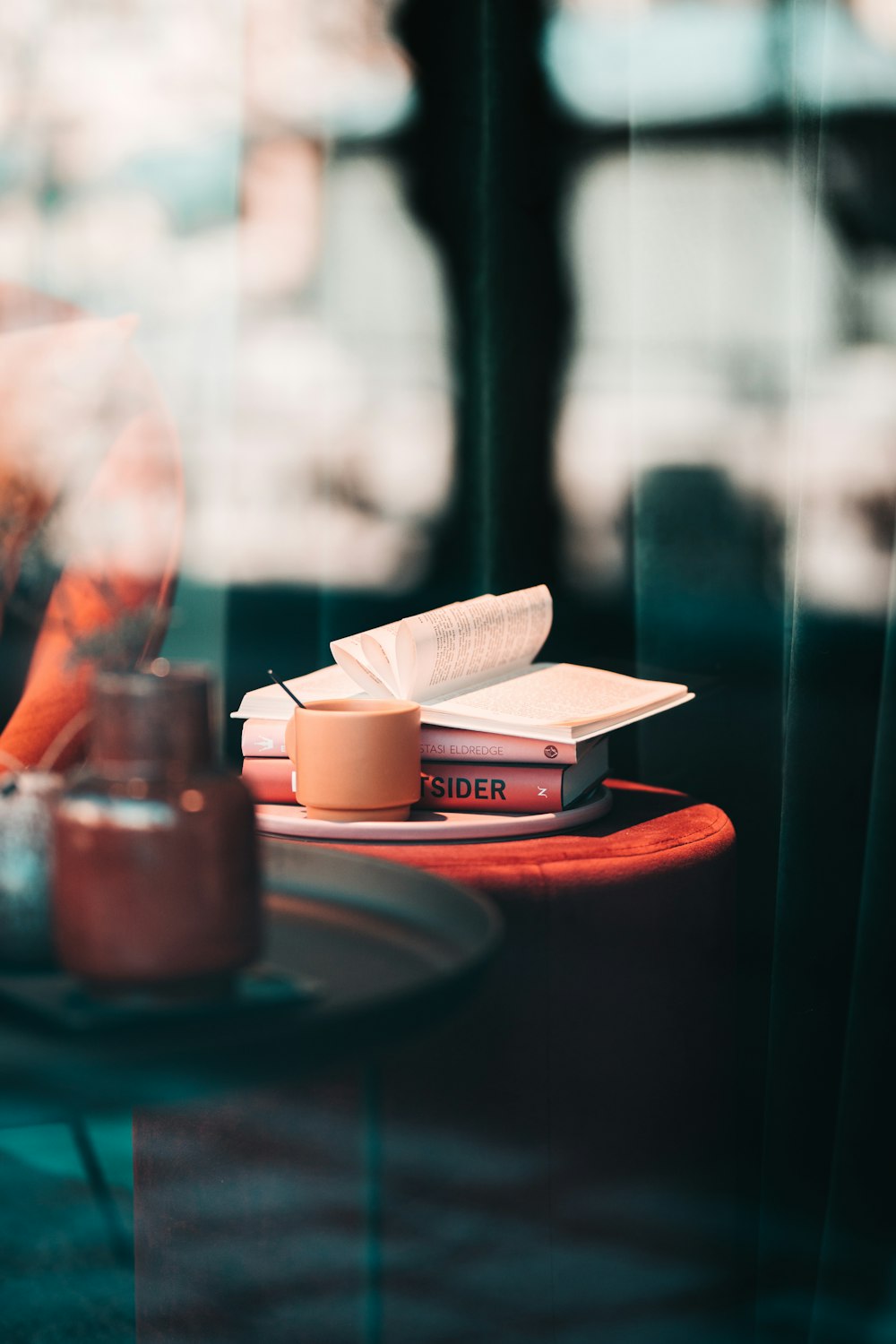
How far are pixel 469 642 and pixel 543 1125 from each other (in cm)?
36

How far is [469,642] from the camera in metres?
1.06

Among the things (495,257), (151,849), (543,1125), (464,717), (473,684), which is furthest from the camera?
(495,257)

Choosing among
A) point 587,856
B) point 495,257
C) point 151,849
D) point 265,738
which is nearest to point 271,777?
point 265,738

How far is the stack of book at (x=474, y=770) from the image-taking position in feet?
3.29

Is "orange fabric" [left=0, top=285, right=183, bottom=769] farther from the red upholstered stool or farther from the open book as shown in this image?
the red upholstered stool

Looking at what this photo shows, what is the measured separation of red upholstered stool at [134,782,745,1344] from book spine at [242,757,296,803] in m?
0.13

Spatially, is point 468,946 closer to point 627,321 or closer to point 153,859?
point 153,859

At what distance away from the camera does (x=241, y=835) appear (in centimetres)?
58

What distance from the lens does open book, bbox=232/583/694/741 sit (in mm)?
1001

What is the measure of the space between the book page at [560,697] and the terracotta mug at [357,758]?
7 centimetres

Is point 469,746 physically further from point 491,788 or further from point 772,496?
point 772,496

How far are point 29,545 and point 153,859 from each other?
1.11m

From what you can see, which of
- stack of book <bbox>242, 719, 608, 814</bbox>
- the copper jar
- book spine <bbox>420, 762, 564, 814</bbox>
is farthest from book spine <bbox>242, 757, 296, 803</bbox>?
the copper jar

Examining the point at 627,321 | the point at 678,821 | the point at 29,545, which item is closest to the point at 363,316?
the point at 627,321
